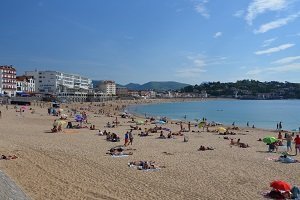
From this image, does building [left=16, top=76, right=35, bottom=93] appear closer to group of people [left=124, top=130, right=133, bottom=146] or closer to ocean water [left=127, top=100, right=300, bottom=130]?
ocean water [left=127, top=100, right=300, bottom=130]

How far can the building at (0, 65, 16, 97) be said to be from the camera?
89850 mm

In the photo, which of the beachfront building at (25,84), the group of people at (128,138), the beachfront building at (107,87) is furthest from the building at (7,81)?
the beachfront building at (107,87)

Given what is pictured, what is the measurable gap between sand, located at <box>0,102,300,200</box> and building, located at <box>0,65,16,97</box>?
72962 millimetres

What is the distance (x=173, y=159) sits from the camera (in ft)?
59.7

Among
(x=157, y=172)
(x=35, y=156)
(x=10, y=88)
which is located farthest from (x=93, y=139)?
(x=10, y=88)

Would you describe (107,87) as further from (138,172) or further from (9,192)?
(9,192)

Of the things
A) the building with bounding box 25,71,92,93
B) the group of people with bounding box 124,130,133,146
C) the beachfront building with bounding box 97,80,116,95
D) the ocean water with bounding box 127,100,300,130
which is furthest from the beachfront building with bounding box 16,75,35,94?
the group of people with bounding box 124,130,133,146

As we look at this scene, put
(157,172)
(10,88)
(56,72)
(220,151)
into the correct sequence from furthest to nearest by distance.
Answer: (56,72)
(10,88)
(220,151)
(157,172)

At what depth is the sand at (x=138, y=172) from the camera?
11.9 meters

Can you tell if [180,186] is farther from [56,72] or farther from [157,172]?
[56,72]

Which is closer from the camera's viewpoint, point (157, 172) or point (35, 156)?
point (157, 172)

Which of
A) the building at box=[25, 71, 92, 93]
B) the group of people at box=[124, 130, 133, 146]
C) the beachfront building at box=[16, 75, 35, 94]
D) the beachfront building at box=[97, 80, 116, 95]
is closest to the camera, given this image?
the group of people at box=[124, 130, 133, 146]

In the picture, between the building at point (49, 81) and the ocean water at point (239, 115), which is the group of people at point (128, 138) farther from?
the building at point (49, 81)

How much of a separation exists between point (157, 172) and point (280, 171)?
5.36 metres
